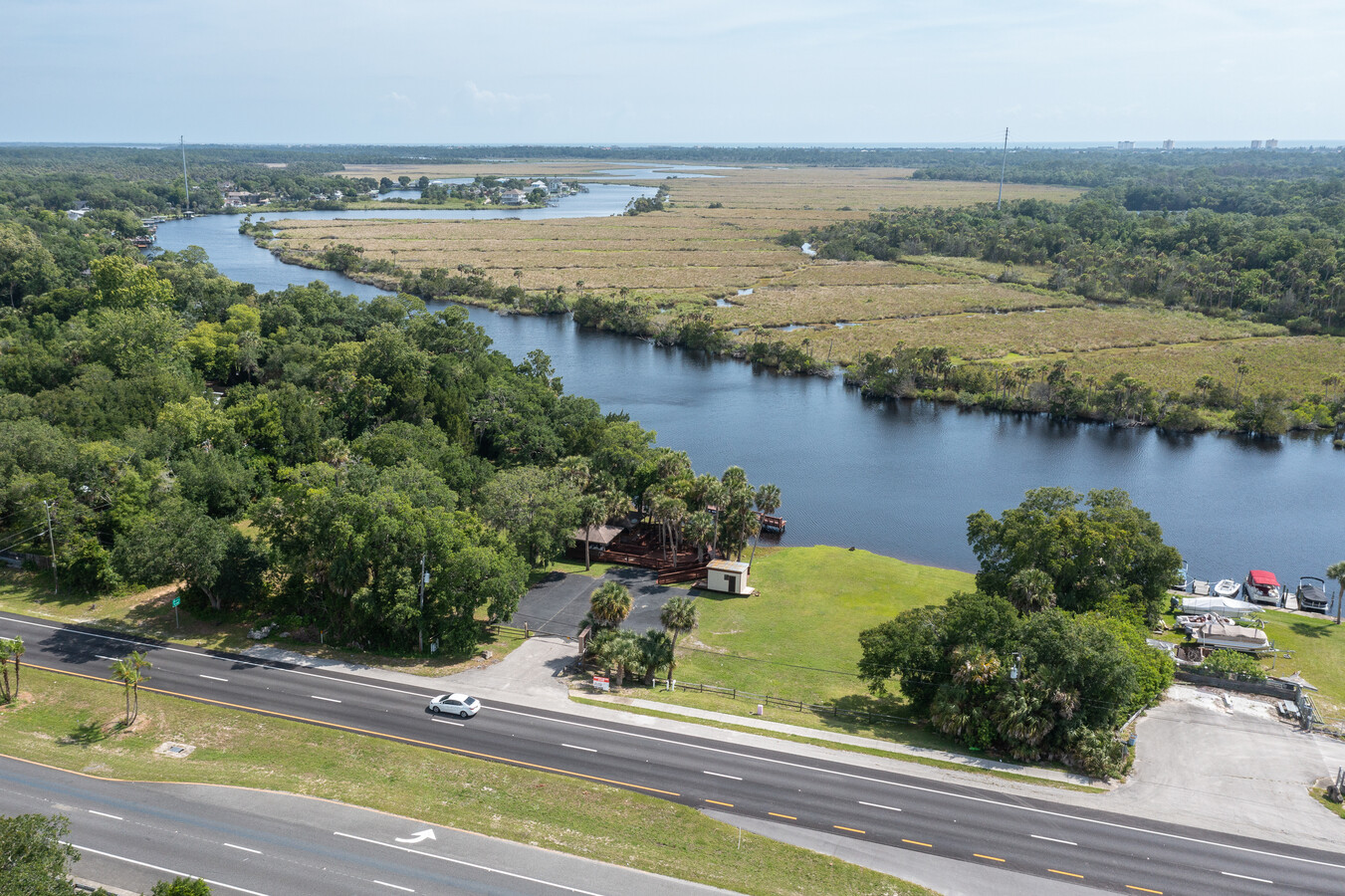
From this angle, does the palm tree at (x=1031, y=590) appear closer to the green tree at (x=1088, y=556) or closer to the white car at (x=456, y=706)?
the green tree at (x=1088, y=556)

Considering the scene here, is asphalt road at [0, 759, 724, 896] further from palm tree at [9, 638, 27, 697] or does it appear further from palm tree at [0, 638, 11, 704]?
palm tree at [0, 638, 11, 704]


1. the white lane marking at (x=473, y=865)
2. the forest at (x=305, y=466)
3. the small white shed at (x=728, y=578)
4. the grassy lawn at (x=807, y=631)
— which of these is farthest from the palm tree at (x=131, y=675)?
the small white shed at (x=728, y=578)

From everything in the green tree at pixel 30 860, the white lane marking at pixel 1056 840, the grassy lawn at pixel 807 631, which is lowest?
the grassy lawn at pixel 807 631

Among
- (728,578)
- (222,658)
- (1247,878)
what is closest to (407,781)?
(222,658)

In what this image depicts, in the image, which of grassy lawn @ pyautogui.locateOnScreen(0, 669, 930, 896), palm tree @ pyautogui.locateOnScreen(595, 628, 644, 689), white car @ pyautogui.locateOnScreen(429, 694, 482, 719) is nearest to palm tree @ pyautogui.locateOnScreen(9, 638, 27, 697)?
grassy lawn @ pyautogui.locateOnScreen(0, 669, 930, 896)

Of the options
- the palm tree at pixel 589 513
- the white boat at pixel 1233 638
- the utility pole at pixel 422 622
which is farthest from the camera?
the palm tree at pixel 589 513

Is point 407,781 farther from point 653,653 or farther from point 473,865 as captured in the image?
point 653,653
